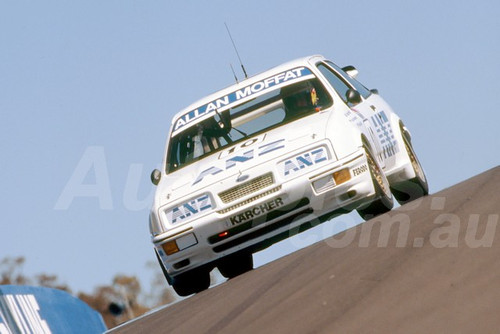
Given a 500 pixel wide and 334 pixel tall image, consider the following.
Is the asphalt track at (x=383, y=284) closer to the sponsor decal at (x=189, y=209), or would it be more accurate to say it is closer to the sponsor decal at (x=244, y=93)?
the sponsor decal at (x=189, y=209)

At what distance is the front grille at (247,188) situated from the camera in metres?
9.27

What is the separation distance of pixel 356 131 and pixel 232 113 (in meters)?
1.49

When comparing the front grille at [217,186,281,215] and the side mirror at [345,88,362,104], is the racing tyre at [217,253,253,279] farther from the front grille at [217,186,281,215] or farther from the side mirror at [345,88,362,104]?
the side mirror at [345,88,362,104]

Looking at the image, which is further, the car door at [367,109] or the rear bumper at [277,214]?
the car door at [367,109]

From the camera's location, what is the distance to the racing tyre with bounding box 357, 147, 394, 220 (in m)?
9.54

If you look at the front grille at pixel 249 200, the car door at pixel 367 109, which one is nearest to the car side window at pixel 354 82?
the car door at pixel 367 109

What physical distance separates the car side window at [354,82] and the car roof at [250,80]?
43 cm

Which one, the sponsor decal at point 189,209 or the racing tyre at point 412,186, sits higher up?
the sponsor decal at point 189,209

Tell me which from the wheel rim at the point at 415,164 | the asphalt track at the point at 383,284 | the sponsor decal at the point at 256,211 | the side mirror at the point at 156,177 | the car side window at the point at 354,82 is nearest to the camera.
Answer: the asphalt track at the point at 383,284

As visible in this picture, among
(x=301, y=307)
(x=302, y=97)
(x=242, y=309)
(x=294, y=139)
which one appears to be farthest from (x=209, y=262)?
(x=301, y=307)

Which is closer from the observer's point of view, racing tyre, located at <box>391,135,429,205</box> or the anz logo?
the anz logo

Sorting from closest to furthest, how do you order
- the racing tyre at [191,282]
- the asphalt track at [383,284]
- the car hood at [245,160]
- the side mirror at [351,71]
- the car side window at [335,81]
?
the asphalt track at [383,284]
the car hood at [245,160]
the racing tyre at [191,282]
the car side window at [335,81]
the side mirror at [351,71]

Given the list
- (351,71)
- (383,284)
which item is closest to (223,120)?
(351,71)

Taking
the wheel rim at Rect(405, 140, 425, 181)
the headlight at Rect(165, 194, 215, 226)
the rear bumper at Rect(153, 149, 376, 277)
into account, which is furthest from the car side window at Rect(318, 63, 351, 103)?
the headlight at Rect(165, 194, 215, 226)
